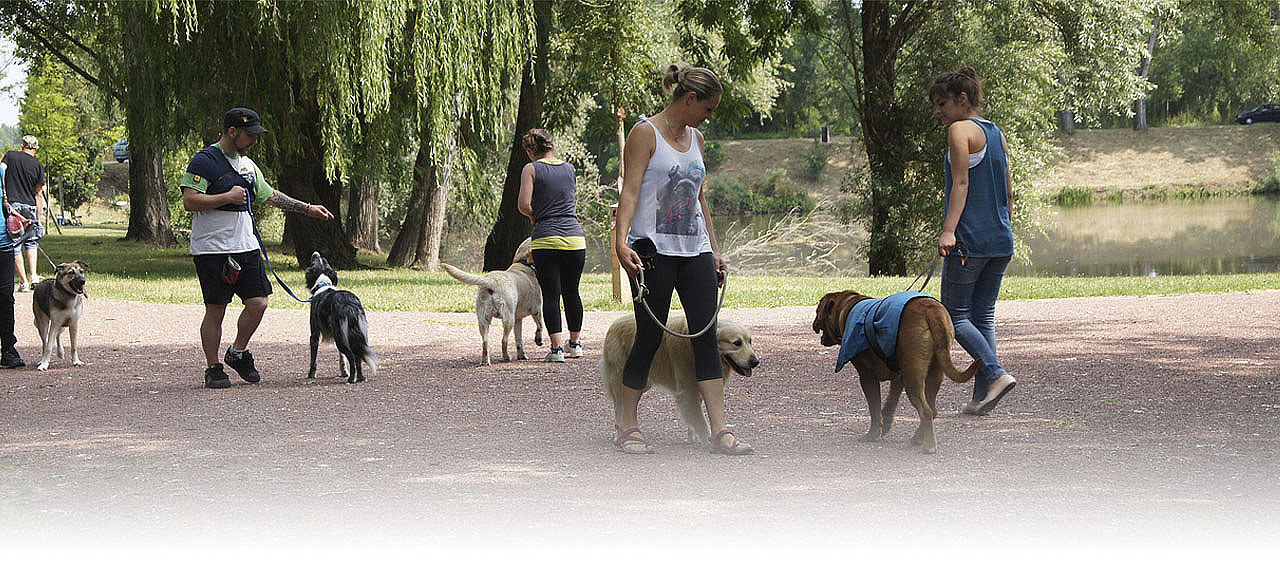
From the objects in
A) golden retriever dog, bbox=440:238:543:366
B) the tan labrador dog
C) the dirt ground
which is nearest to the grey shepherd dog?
the dirt ground

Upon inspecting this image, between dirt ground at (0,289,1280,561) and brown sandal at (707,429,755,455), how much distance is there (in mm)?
81

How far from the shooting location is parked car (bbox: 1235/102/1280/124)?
60031mm

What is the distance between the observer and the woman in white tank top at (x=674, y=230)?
539 cm

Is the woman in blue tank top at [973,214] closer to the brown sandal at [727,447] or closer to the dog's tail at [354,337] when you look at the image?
the brown sandal at [727,447]

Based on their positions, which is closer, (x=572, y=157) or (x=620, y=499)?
(x=620, y=499)

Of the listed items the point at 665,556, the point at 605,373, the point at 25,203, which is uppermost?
the point at 25,203

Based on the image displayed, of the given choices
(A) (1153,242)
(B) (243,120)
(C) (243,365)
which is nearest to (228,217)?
(B) (243,120)

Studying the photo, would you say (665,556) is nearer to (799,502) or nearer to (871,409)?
(799,502)

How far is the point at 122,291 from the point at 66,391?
9393 millimetres

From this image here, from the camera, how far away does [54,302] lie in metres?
9.52

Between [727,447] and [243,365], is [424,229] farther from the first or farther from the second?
[727,447]

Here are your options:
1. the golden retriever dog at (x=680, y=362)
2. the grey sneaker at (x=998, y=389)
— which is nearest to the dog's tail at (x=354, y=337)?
the golden retriever dog at (x=680, y=362)

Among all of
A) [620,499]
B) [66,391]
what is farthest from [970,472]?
[66,391]

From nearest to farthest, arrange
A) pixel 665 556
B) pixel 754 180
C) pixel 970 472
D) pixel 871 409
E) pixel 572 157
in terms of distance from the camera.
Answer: pixel 665 556 < pixel 970 472 < pixel 871 409 < pixel 572 157 < pixel 754 180
